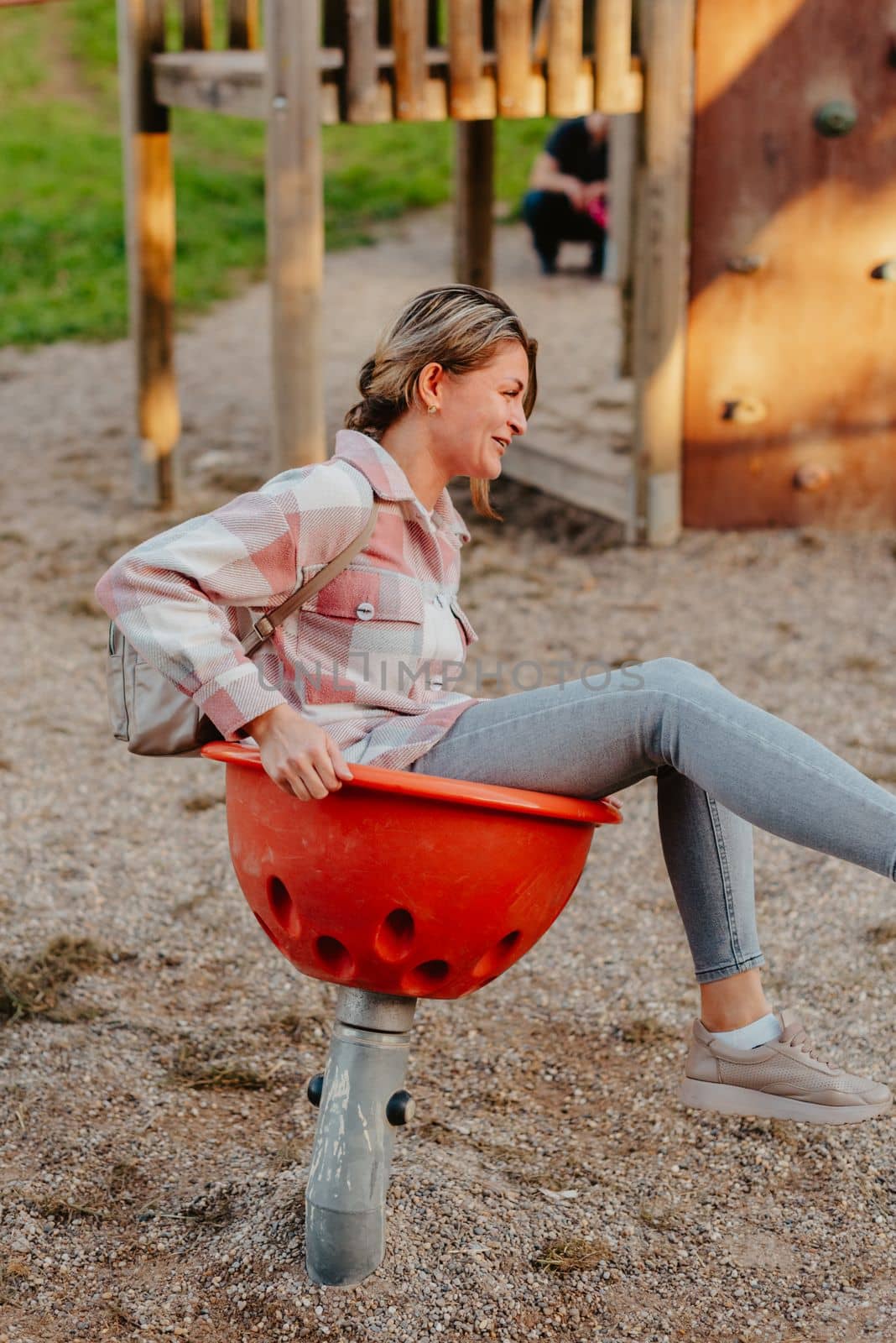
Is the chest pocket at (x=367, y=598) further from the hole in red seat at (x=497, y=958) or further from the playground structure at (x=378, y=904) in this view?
the hole in red seat at (x=497, y=958)

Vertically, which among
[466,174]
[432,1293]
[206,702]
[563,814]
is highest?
[466,174]

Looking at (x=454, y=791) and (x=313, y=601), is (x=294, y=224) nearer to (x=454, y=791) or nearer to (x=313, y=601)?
(x=313, y=601)

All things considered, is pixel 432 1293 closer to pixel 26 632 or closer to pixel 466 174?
pixel 26 632

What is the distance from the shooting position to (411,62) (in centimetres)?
429

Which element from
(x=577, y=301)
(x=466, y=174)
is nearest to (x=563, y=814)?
(x=466, y=174)

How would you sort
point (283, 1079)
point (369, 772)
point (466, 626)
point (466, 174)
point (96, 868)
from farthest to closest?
point (466, 174), point (96, 868), point (283, 1079), point (466, 626), point (369, 772)

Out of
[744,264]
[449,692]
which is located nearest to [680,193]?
[744,264]

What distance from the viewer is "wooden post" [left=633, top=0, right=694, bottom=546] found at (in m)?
4.67

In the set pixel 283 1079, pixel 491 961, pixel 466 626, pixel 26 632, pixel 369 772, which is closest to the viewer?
pixel 369 772

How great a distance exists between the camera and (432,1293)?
6.36 feet

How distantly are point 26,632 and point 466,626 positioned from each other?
264 centimetres

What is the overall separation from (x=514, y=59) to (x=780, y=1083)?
3305mm

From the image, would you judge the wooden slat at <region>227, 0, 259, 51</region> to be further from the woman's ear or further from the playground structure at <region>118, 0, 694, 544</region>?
the woman's ear

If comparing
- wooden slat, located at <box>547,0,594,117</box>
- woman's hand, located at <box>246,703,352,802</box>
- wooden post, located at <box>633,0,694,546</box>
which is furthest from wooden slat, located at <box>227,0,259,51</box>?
woman's hand, located at <box>246,703,352,802</box>
